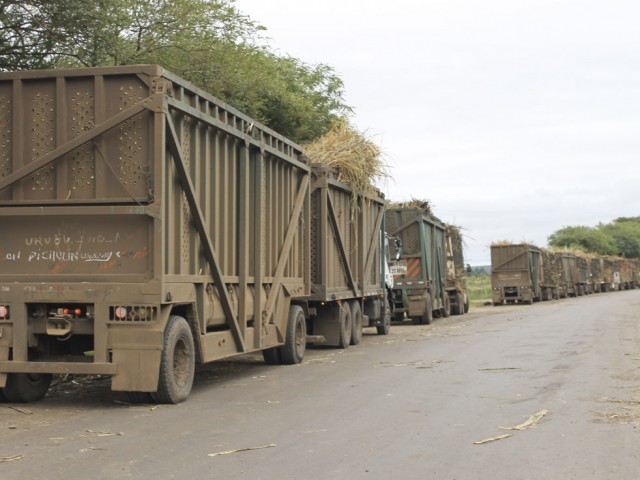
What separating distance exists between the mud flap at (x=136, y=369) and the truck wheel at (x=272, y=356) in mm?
4801

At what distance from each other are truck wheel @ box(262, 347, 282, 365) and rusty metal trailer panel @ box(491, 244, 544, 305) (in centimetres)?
3135

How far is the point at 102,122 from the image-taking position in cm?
882

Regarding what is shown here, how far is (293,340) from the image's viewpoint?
43.4 feet

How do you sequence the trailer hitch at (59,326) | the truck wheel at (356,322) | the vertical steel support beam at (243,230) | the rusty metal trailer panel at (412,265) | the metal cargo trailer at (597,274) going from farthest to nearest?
1. the metal cargo trailer at (597,274)
2. the rusty metal trailer panel at (412,265)
3. the truck wheel at (356,322)
4. the vertical steel support beam at (243,230)
5. the trailer hitch at (59,326)

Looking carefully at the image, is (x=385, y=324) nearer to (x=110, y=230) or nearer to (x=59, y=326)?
(x=110, y=230)

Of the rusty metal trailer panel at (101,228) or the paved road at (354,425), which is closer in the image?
the paved road at (354,425)

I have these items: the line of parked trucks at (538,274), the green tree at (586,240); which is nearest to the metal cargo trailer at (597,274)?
the line of parked trucks at (538,274)

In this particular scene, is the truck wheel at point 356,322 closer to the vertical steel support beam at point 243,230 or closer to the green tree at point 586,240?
the vertical steel support beam at point 243,230

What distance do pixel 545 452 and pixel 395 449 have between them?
1203mm

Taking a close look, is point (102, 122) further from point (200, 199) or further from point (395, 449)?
point (395, 449)

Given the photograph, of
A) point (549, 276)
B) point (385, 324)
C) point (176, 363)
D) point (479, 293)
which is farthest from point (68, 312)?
point (479, 293)

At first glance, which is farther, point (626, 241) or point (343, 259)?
point (626, 241)

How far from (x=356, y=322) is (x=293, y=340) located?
4543 millimetres

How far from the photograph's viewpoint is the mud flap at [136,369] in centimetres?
853
